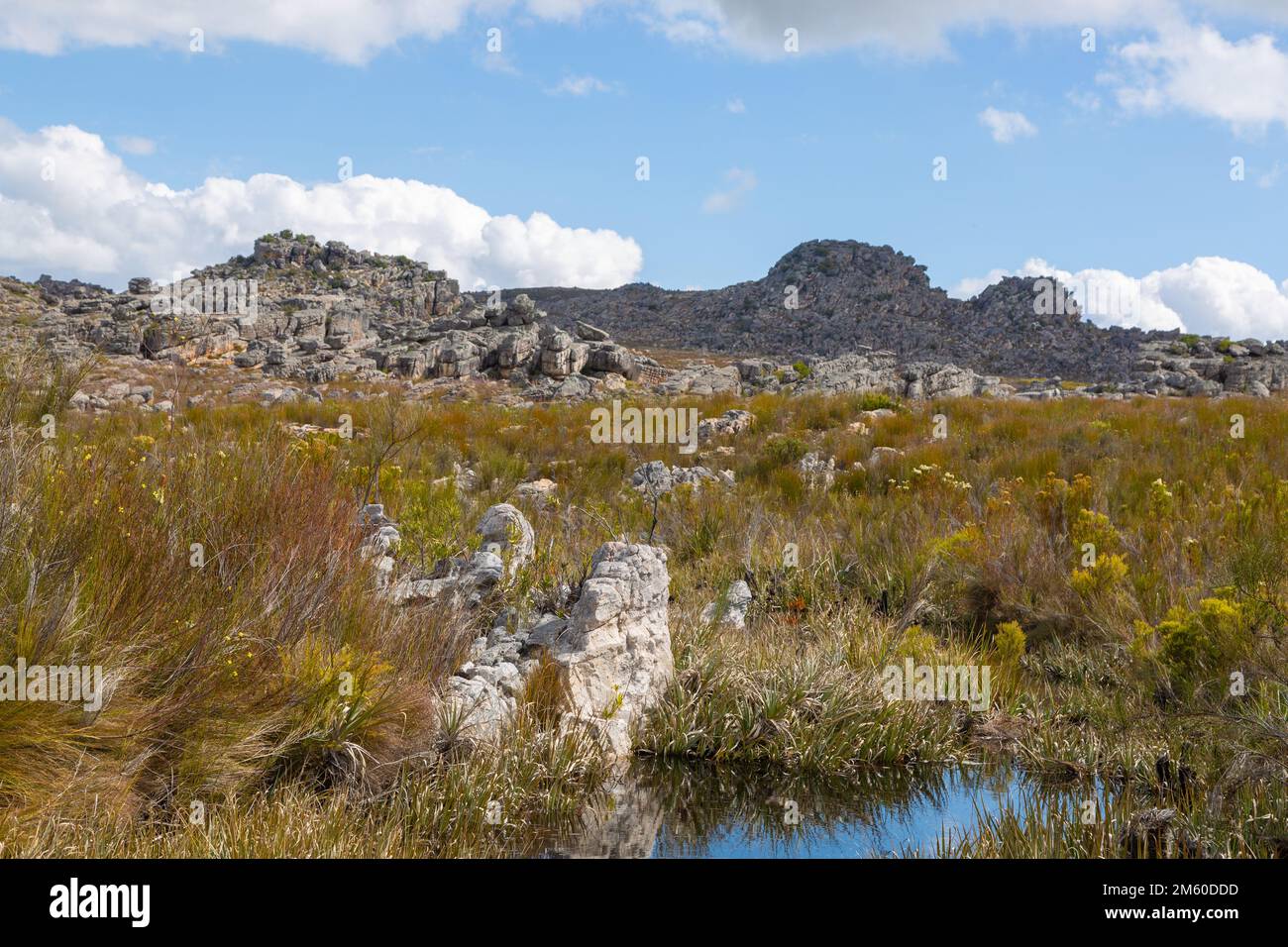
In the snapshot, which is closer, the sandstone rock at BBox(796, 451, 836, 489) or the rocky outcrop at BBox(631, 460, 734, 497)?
the rocky outcrop at BBox(631, 460, 734, 497)

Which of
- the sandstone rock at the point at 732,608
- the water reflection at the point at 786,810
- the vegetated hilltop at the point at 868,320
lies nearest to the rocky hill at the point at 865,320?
the vegetated hilltop at the point at 868,320

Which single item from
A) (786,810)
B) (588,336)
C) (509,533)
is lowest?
(786,810)

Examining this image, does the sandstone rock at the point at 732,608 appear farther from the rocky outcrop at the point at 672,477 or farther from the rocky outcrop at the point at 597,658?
the rocky outcrop at the point at 672,477

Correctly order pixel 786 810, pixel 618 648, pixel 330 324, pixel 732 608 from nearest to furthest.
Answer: pixel 786 810, pixel 618 648, pixel 732 608, pixel 330 324

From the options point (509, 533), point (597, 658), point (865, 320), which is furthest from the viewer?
point (865, 320)

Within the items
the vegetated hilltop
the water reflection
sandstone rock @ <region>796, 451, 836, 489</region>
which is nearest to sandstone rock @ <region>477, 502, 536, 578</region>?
the water reflection

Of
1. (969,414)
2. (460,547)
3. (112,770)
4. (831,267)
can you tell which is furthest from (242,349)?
(831,267)

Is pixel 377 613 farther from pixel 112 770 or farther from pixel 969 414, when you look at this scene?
pixel 969 414

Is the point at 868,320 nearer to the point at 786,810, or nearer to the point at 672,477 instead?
the point at 672,477

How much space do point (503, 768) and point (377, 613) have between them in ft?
3.53

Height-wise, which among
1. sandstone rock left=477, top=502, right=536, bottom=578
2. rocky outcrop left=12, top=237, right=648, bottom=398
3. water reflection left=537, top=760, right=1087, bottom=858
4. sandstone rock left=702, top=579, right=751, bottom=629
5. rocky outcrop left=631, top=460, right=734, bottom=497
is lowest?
water reflection left=537, top=760, right=1087, bottom=858

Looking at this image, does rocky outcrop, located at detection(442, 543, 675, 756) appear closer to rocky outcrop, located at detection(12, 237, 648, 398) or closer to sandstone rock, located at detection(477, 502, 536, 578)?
sandstone rock, located at detection(477, 502, 536, 578)

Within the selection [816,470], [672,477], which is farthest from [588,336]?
[672,477]
